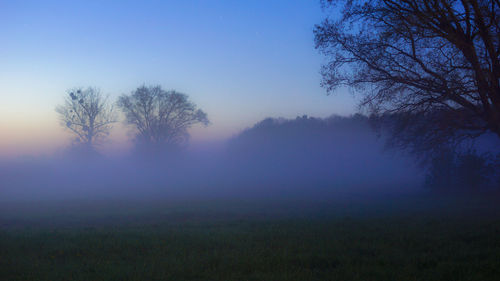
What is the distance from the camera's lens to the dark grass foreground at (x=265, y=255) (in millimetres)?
6223

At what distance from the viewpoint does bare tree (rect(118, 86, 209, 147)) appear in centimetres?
6200

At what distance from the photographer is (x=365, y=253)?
770cm

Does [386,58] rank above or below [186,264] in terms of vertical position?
above

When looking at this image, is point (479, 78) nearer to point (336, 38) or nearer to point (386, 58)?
point (386, 58)

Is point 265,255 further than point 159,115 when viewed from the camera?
No

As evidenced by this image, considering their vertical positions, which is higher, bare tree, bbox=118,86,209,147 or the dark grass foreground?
bare tree, bbox=118,86,209,147

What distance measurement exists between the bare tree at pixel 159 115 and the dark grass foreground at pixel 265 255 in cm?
5310

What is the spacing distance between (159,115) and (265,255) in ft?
190

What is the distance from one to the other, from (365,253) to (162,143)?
58.3 metres

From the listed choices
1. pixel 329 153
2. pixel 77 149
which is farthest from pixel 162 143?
pixel 329 153

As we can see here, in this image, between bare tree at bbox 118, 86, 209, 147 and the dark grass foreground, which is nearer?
the dark grass foreground

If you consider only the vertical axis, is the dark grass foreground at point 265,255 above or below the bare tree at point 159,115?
below

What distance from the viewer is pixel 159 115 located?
205 feet

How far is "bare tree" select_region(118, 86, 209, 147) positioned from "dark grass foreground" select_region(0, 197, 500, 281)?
53102 millimetres
